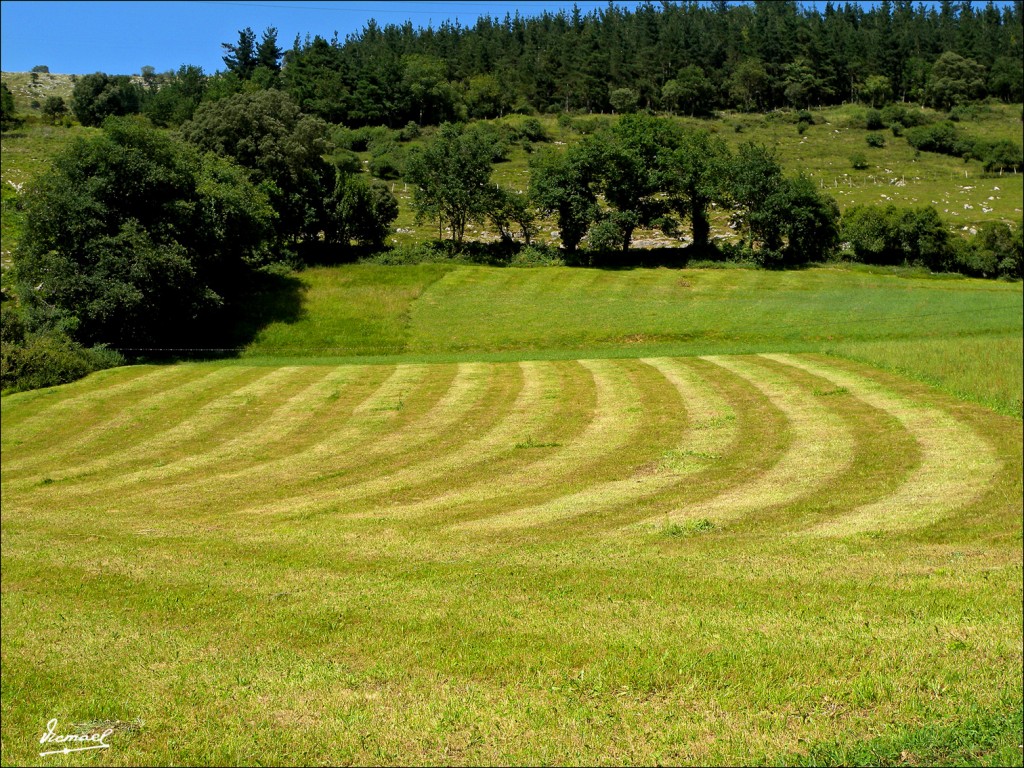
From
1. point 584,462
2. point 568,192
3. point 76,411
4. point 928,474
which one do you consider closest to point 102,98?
point 76,411

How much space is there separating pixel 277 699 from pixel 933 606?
7448 millimetres

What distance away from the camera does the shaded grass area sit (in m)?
6.88

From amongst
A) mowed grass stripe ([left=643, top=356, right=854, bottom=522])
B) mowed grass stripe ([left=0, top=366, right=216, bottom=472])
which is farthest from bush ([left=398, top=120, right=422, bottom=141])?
mowed grass stripe ([left=643, top=356, right=854, bottom=522])

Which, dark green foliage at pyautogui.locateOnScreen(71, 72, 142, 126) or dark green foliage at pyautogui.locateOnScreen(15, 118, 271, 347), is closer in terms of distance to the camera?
dark green foliage at pyautogui.locateOnScreen(15, 118, 271, 347)

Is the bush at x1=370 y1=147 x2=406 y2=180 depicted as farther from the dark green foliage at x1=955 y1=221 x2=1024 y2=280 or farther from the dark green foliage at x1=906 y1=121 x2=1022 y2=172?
the dark green foliage at x1=955 y1=221 x2=1024 y2=280

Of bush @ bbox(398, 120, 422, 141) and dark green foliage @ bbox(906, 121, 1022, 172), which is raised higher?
bush @ bbox(398, 120, 422, 141)

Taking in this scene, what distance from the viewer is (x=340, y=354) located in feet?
146

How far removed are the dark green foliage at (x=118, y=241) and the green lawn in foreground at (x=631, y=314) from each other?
5.65m

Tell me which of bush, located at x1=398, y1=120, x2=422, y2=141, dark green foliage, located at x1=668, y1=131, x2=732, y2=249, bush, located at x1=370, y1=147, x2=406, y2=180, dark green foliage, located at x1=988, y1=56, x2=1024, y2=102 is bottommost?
dark green foliage, located at x1=988, y1=56, x2=1024, y2=102

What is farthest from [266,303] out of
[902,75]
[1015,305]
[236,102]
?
[902,75]

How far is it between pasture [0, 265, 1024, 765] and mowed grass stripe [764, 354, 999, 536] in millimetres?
93

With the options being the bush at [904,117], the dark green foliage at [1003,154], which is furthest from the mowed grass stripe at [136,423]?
the bush at [904,117]

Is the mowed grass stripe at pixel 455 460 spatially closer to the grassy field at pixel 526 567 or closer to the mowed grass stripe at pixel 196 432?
the grassy field at pixel 526 567

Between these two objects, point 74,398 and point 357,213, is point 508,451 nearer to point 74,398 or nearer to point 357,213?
point 74,398
